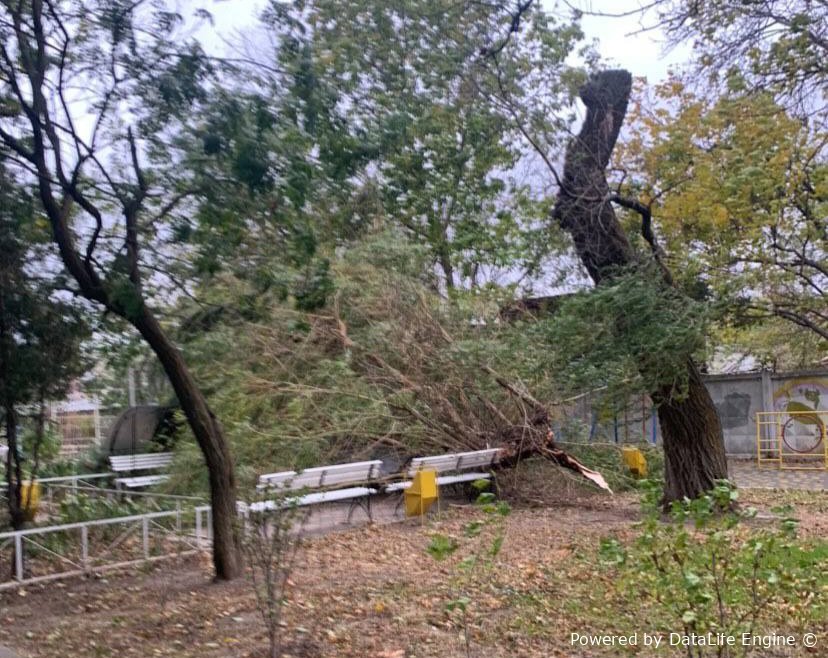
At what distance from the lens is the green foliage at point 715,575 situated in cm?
423

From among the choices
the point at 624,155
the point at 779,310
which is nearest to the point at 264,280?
the point at 779,310

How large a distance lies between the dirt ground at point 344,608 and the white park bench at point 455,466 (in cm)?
239

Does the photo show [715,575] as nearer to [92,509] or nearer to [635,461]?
[92,509]

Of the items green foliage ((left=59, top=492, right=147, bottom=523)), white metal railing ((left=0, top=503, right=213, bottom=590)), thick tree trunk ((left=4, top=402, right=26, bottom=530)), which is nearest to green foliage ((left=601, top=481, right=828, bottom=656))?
white metal railing ((left=0, top=503, right=213, bottom=590))

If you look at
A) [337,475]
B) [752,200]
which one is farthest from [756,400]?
[337,475]

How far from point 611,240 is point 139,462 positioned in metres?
8.33

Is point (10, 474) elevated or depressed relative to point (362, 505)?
elevated

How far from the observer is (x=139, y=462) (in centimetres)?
1395

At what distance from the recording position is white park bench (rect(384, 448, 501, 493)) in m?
12.0

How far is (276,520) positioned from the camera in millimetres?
5602

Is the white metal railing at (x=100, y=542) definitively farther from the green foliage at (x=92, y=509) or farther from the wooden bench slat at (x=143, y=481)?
the wooden bench slat at (x=143, y=481)

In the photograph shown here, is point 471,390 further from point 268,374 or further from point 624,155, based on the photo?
point 624,155

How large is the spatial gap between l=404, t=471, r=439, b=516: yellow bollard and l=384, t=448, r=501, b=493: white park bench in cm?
32

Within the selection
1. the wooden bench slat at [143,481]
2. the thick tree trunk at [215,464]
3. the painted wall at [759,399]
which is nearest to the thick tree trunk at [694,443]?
the thick tree trunk at [215,464]
